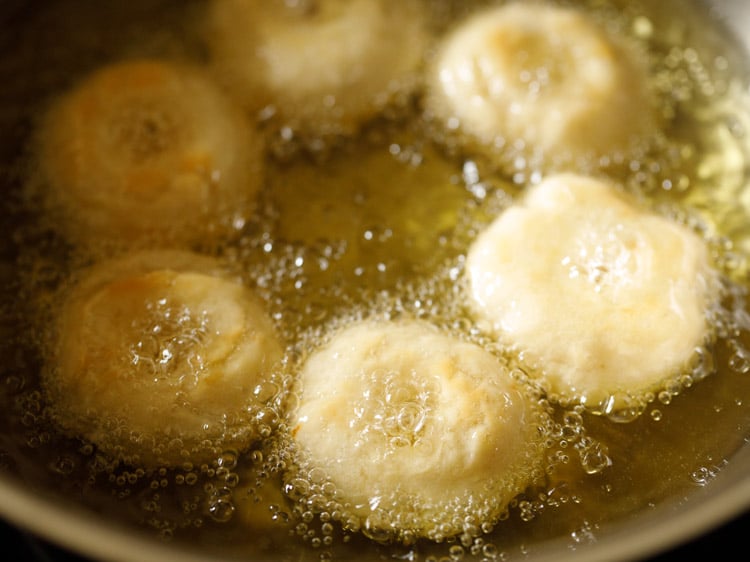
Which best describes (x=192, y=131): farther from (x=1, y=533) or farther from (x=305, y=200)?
(x=1, y=533)

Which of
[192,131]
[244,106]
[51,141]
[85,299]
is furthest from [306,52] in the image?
[85,299]

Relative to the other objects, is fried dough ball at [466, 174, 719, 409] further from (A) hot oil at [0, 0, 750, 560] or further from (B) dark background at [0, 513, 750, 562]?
(B) dark background at [0, 513, 750, 562]

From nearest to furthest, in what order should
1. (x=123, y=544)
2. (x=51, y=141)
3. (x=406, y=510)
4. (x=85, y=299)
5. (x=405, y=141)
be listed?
(x=123, y=544) → (x=406, y=510) → (x=85, y=299) → (x=51, y=141) → (x=405, y=141)

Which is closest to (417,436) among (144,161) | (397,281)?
(397,281)

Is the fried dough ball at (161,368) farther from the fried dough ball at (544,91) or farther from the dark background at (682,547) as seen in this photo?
the fried dough ball at (544,91)

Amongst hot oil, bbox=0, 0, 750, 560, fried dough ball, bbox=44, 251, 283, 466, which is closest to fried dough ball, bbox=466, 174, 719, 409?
hot oil, bbox=0, 0, 750, 560

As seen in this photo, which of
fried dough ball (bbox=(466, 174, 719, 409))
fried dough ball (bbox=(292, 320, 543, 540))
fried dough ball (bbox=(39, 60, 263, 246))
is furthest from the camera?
fried dough ball (bbox=(39, 60, 263, 246))
